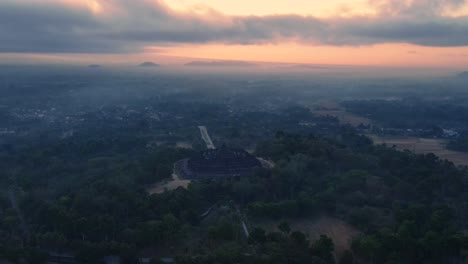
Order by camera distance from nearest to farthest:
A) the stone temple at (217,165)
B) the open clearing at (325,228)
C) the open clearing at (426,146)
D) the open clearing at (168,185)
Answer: the open clearing at (325,228) → the open clearing at (168,185) → the stone temple at (217,165) → the open clearing at (426,146)

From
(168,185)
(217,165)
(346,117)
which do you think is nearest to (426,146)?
(346,117)

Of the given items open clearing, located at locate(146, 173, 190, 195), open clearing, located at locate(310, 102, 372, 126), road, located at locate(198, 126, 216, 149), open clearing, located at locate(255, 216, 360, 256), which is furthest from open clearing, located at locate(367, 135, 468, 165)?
open clearing, located at locate(146, 173, 190, 195)

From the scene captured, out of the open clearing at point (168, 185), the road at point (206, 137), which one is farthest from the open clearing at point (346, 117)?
the open clearing at point (168, 185)

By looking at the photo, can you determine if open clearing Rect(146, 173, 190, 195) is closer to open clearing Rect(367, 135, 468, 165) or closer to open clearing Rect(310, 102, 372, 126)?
open clearing Rect(367, 135, 468, 165)

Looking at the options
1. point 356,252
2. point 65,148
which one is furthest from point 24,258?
point 65,148

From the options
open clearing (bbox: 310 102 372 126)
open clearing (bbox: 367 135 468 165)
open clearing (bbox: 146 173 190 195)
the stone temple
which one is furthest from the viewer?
open clearing (bbox: 310 102 372 126)

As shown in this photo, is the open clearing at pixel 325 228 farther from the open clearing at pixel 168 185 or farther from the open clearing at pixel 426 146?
the open clearing at pixel 426 146

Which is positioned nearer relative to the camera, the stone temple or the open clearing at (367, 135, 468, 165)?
the stone temple
